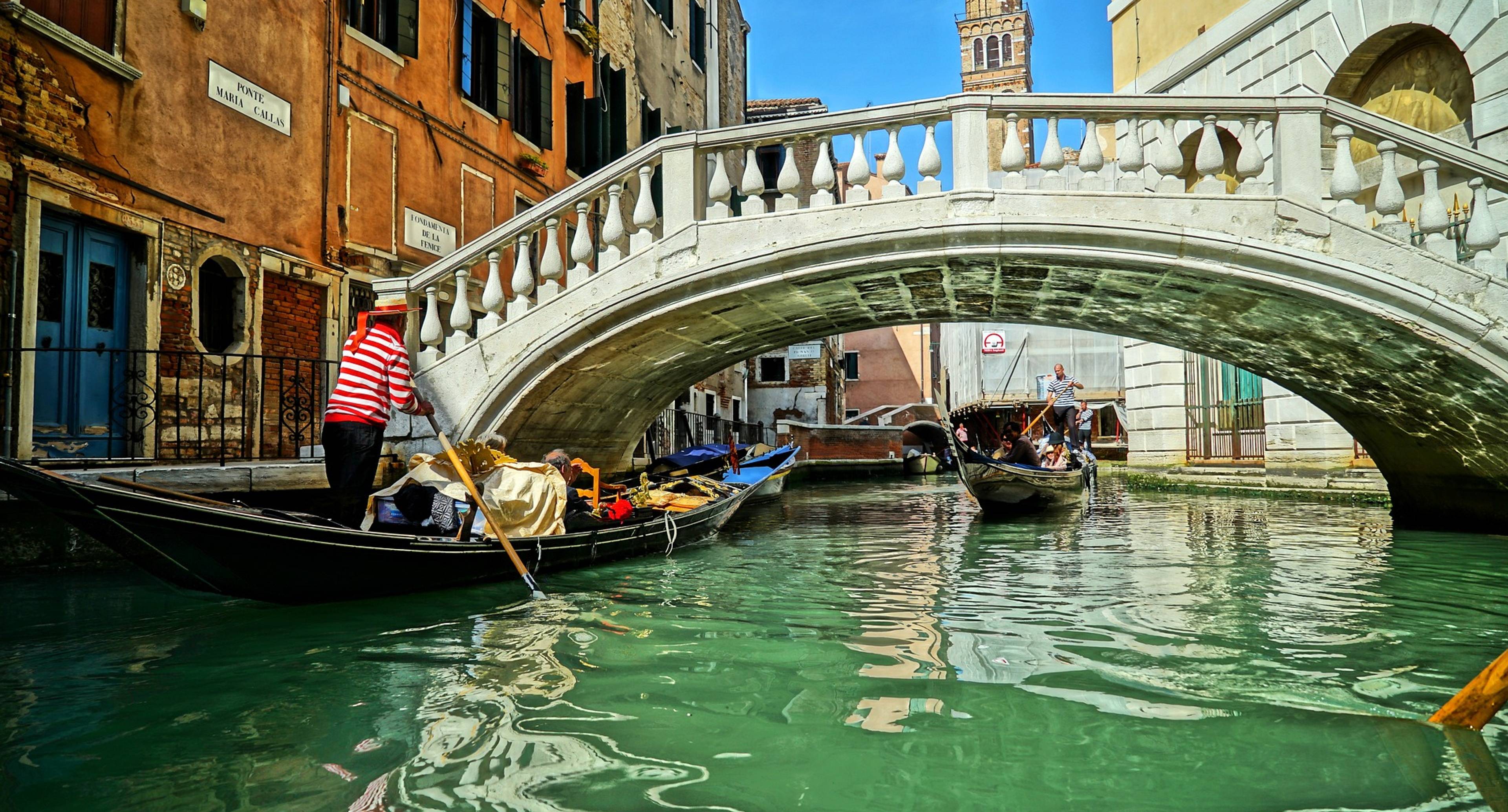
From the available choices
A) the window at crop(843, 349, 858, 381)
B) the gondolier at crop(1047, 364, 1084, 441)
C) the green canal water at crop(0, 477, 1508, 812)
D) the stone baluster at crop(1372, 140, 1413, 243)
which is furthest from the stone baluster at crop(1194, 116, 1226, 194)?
the window at crop(843, 349, 858, 381)

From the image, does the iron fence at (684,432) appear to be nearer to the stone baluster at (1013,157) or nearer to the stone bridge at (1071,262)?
the stone bridge at (1071,262)

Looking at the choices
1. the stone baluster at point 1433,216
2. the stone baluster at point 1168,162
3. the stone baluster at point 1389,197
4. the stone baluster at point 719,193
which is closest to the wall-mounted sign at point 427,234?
the stone baluster at point 719,193

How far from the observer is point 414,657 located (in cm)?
269

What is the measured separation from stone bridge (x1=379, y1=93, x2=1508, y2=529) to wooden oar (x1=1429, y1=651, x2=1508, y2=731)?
8.89 ft

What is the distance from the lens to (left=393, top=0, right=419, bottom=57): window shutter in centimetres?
656

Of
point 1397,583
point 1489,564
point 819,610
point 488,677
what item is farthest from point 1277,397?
point 488,677

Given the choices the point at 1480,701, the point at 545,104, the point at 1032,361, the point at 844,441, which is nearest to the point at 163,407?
the point at 545,104

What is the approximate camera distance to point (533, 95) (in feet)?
27.4

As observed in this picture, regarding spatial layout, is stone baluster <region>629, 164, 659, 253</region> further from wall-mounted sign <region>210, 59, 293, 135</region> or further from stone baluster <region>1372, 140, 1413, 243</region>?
stone baluster <region>1372, 140, 1413, 243</region>

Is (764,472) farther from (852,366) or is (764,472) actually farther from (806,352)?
(852,366)

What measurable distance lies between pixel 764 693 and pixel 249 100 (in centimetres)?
504

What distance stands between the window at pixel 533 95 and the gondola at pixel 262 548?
17.2 feet

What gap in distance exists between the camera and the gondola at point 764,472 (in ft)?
26.9

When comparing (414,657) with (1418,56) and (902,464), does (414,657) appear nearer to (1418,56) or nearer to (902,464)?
(1418,56)
